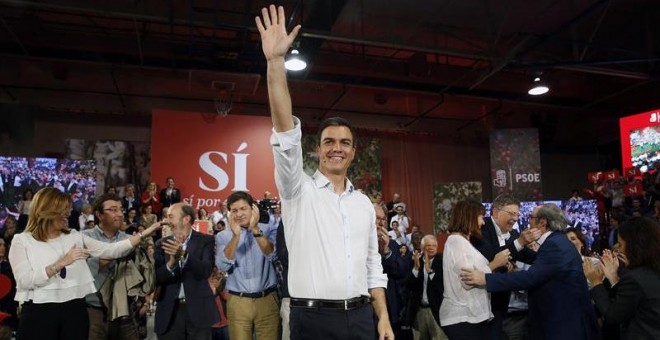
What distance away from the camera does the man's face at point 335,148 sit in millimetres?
1936

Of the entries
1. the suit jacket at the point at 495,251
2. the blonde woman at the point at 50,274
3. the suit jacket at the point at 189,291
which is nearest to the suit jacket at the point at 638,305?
the suit jacket at the point at 495,251

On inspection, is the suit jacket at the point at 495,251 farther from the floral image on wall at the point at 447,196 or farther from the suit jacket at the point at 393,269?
the floral image on wall at the point at 447,196

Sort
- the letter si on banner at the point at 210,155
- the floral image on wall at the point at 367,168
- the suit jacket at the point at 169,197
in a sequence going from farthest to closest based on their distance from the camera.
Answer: the floral image on wall at the point at 367,168, the letter si on banner at the point at 210,155, the suit jacket at the point at 169,197

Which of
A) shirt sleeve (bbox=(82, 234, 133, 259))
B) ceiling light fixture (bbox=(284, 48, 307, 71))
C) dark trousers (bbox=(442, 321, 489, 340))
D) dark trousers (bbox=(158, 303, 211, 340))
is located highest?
ceiling light fixture (bbox=(284, 48, 307, 71))

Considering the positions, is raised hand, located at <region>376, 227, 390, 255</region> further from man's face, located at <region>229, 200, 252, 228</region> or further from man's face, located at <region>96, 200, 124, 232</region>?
man's face, located at <region>96, 200, 124, 232</region>

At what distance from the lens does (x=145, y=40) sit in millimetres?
11812

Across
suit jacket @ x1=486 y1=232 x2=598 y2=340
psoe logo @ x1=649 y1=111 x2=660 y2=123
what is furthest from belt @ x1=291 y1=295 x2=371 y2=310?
psoe logo @ x1=649 y1=111 x2=660 y2=123

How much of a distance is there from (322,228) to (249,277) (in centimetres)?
228

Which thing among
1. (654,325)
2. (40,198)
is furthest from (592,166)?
(40,198)

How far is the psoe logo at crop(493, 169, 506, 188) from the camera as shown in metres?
13.4

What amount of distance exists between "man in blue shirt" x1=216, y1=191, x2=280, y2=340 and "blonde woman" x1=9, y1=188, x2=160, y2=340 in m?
1.08

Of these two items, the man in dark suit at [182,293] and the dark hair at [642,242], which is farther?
the man in dark suit at [182,293]

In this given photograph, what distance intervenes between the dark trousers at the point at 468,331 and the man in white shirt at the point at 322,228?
4.74 feet

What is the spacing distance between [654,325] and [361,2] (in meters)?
7.68
